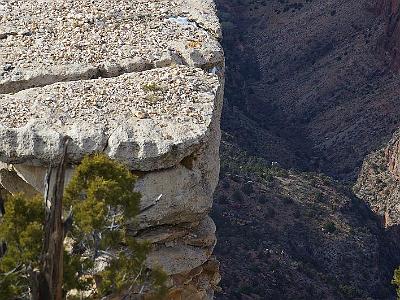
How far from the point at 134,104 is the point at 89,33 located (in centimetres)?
279

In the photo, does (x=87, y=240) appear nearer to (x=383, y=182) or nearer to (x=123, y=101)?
(x=123, y=101)

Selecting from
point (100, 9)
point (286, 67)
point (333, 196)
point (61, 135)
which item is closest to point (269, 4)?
point (286, 67)

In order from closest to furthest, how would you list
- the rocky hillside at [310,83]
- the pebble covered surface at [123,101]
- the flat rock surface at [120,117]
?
the flat rock surface at [120,117], the pebble covered surface at [123,101], the rocky hillside at [310,83]

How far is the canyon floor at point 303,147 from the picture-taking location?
33719mm

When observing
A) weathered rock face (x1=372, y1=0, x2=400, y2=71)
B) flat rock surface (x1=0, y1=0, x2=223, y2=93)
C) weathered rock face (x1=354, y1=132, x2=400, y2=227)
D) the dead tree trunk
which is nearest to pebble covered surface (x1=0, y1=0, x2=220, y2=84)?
flat rock surface (x1=0, y1=0, x2=223, y2=93)

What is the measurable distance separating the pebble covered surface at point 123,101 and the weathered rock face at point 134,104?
0.02m

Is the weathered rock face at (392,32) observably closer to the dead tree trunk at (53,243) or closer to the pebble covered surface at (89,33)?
the pebble covered surface at (89,33)

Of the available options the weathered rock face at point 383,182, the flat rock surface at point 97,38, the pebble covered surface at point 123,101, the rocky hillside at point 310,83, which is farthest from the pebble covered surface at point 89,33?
the rocky hillside at point 310,83

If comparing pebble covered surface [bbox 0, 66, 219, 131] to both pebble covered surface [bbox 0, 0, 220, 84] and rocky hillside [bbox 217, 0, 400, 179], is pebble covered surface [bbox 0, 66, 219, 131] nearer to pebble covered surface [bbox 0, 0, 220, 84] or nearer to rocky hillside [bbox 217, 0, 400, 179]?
pebble covered surface [bbox 0, 0, 220, 84]

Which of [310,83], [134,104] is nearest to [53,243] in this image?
[134,104]

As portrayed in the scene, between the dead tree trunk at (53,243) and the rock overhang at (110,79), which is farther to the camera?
the rock overhang at (110,79)

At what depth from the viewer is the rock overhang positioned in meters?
12.2

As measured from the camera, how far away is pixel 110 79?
46.2 ft

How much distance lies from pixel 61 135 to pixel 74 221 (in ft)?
8.00
